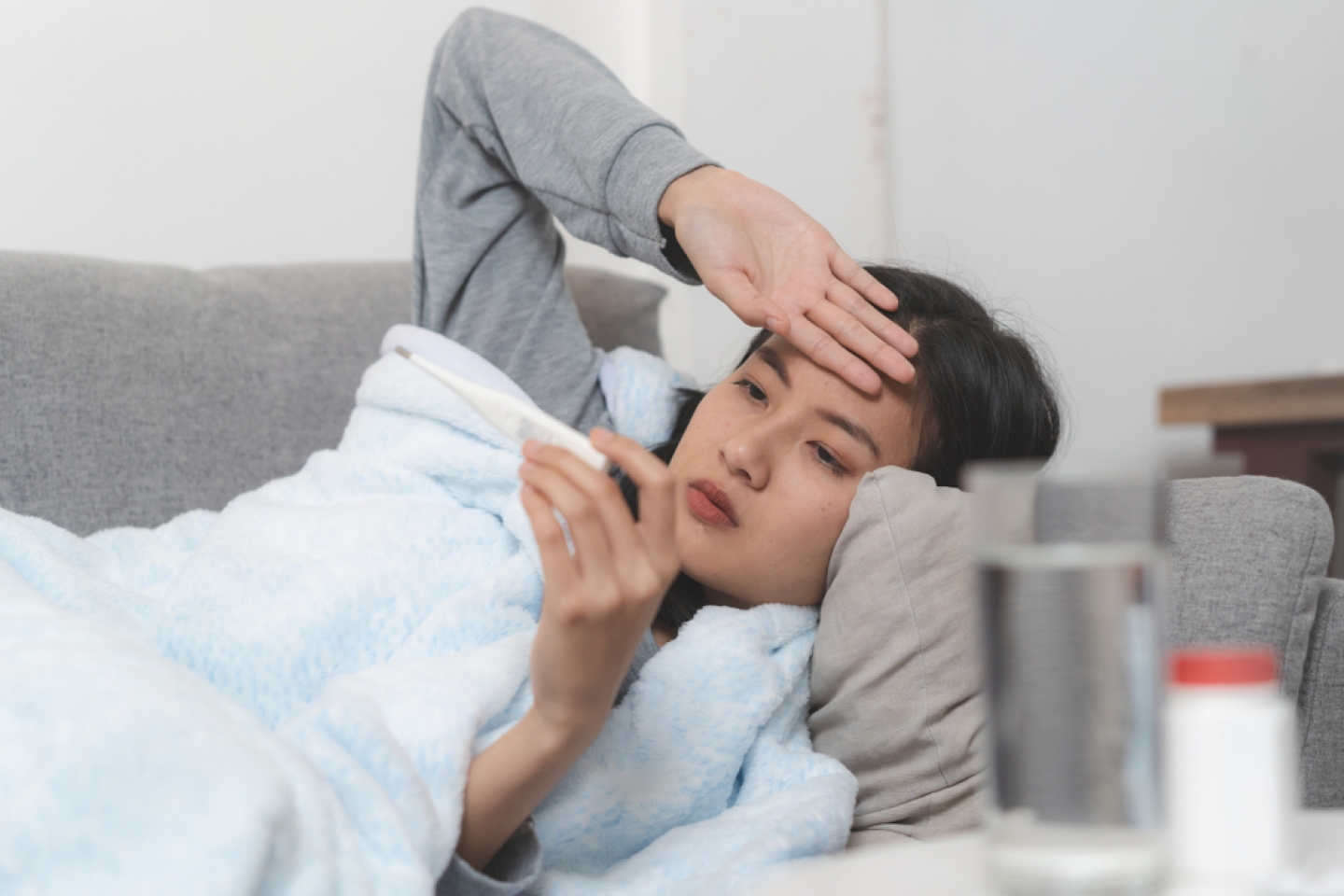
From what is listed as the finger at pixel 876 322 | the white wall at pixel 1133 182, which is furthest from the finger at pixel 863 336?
the white wall at pixel 1133 182

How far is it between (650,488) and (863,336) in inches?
16.8

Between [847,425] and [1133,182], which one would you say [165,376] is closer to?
[847,425]

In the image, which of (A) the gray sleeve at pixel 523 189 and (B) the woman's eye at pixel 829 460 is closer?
(B) the woman's eye at pixel 829 460

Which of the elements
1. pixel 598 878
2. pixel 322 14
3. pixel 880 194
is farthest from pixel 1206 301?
pixel 598 878

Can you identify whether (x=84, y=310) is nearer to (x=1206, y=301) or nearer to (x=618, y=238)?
(x=618, y=238)

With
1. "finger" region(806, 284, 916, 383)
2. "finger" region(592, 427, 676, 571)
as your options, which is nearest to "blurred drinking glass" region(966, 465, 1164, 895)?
"finger" region(592, 427, 676, 571)

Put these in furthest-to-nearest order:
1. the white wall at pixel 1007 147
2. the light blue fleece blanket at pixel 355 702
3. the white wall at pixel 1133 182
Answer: the white wall at pixel 1133 182 < the white wall at pixel 1007 147 < the light blue fleece blanket at pixel 355 702

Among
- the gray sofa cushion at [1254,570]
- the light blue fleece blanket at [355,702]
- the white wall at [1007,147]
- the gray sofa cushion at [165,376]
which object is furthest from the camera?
the white wall at [1007,147]

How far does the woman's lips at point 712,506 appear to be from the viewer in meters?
0.88

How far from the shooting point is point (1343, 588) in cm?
81

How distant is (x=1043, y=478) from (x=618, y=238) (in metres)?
0.79

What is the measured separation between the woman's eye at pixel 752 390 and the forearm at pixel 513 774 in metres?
0.40

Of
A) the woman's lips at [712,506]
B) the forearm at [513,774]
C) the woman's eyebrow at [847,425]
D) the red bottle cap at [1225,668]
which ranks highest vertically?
the red bottle cap at [1225,668]

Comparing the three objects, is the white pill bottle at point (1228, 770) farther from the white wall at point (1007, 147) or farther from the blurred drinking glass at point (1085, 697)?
the white wall at point (1007, 147)
